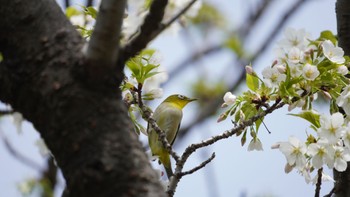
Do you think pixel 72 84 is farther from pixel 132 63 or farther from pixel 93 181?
Answer: pixel 132 63

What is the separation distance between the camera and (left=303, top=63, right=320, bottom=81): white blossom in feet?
6.04

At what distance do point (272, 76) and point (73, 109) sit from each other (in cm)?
113

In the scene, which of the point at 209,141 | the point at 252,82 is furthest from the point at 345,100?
the point at 209,141

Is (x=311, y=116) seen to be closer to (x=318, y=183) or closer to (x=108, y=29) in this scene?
(x=318, y=183)

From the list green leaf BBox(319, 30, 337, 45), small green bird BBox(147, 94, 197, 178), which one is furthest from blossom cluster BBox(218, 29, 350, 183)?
small green bird BBox(147, 94, 197, 178)

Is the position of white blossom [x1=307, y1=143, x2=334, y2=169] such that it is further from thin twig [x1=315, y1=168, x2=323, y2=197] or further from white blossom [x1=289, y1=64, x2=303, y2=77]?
white blossom [x1=289, y1=64, x2=303, y2=77]

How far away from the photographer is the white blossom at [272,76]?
6.42ft

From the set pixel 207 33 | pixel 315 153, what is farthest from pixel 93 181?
pixel 207 33

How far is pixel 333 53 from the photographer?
1.93m

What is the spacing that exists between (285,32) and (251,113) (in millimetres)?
708

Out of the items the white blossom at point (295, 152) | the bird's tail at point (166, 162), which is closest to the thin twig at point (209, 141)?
the white blossom at point (295, 152)

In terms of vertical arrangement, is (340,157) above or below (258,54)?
below

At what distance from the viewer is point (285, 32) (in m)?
2.56

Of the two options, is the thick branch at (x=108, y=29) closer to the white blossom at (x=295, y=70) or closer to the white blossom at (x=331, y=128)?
the white blossom at (x=331, y=128)
